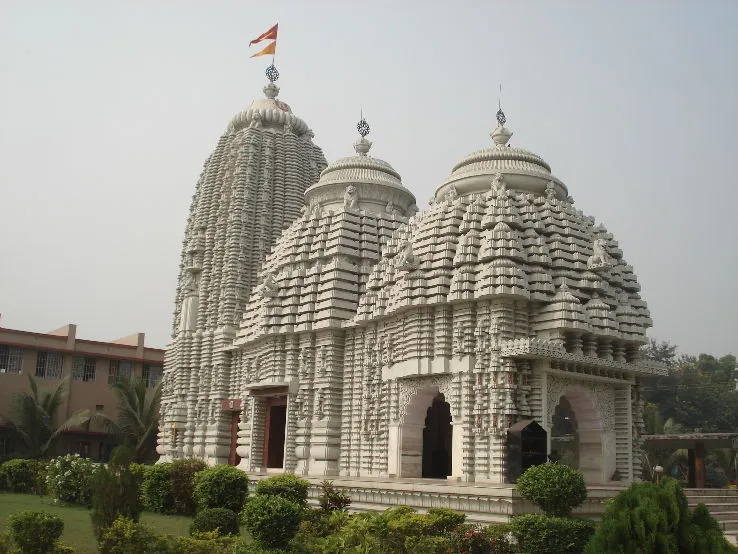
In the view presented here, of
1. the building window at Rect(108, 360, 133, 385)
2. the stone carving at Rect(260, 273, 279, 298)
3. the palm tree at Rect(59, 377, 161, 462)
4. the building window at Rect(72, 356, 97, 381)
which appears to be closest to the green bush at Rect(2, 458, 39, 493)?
the stone carving at Rect(260, 273, 279, 298)

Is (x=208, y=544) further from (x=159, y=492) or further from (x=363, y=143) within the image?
(x=363, y=143)

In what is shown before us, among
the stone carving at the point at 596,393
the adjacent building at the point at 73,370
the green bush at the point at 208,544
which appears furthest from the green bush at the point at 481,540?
the adjacent building at the point at 73,370

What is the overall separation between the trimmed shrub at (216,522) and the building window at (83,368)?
3284 cm

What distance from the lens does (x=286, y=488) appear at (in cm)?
1797

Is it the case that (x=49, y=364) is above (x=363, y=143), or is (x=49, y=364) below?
below

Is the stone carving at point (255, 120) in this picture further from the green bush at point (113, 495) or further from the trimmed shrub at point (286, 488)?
the green bush at point (113, 495)

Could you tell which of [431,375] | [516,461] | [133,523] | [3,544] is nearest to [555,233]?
[431,375]

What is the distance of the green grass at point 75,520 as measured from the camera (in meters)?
16.6

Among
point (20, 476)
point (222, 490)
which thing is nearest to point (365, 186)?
point (222, 490)

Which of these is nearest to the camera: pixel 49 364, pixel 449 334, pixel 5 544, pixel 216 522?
pixel 5 544

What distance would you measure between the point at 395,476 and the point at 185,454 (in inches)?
587

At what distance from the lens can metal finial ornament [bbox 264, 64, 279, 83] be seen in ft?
143

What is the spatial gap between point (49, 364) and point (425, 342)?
29464mm

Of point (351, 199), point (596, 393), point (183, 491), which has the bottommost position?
point (183, 491)
